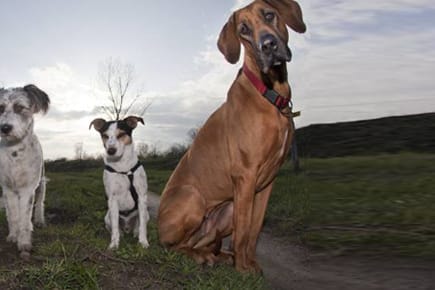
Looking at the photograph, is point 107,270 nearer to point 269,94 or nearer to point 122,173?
point 122,173

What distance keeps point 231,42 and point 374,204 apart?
7.22ft

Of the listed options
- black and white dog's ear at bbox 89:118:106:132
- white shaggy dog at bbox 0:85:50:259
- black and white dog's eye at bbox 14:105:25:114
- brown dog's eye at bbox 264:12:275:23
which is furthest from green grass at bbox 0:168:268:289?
brown dog's eye at bbox 264:12:275:23

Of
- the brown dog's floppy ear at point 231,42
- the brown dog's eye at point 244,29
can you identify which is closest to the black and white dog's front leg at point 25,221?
the brown dog's floppy ear at point 231,42

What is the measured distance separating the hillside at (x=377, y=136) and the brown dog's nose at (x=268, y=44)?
1813mm

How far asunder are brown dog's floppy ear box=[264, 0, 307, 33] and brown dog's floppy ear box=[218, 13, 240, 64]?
1.49 feet

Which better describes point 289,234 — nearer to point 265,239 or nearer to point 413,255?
point 265,239

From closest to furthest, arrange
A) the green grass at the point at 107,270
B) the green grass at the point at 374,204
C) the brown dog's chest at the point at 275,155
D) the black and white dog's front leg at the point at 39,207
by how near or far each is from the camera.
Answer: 1. the green grass at the point at 374,204
2. the green grass at the point at 107,270
3. the brown dog's chest at the point at 275,155
4. the black and white dog's front leg at the point at 39,207

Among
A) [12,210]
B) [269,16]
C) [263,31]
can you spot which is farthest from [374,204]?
[12,210]

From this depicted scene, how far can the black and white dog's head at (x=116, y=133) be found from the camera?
678cm

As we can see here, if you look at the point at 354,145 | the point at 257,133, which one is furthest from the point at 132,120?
the point at 354,145

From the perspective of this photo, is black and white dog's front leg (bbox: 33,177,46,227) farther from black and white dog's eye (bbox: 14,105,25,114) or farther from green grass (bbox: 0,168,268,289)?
black and white dog's eye (bbox: 14,105,25,114)

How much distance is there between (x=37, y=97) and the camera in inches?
287

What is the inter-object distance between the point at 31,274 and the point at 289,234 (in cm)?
542

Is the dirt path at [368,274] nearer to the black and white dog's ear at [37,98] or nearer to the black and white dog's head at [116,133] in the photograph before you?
the black and white dog's head at [116,133]
